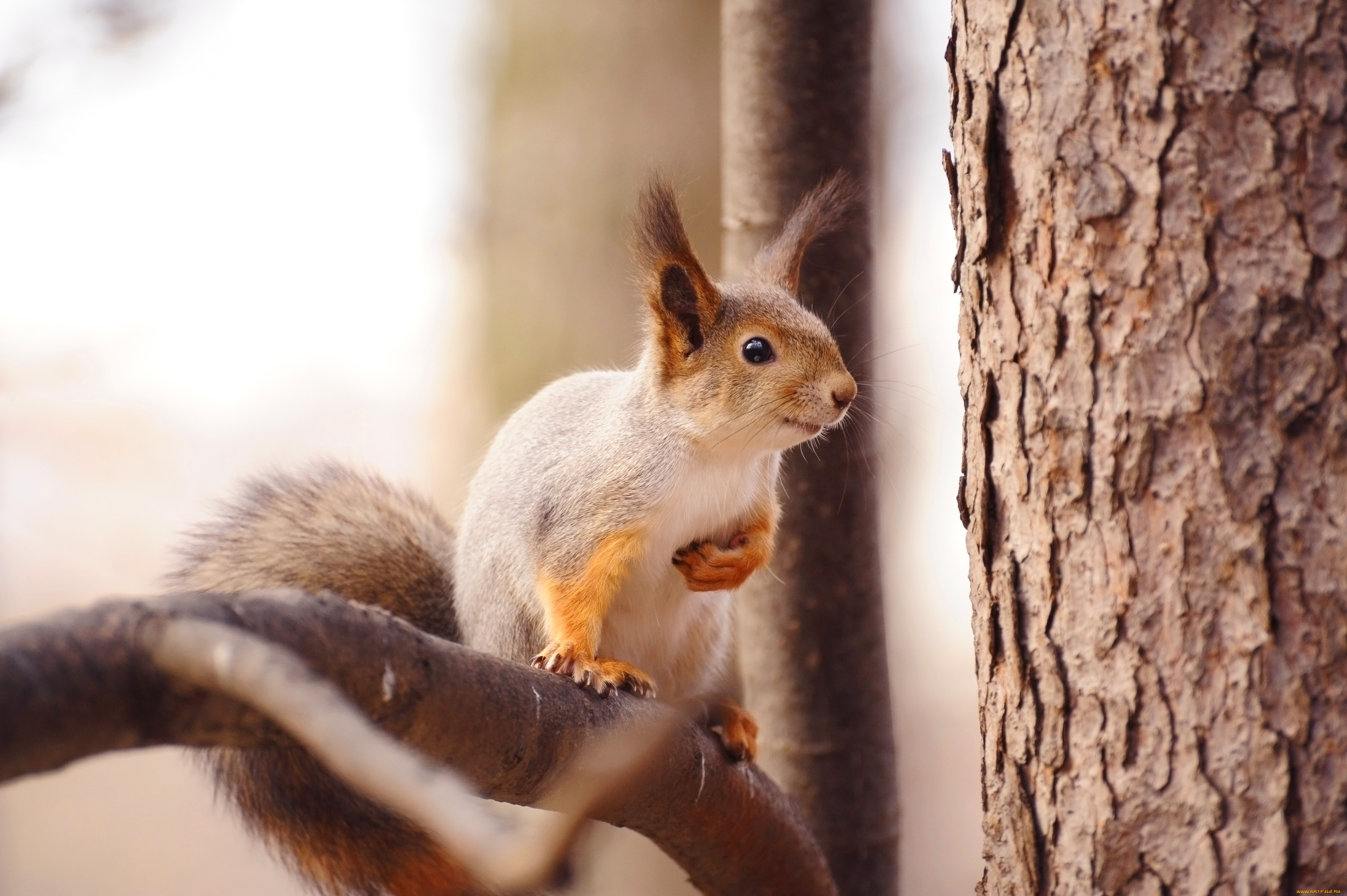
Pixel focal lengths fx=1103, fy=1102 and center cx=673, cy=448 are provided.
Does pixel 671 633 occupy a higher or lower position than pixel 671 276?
lower

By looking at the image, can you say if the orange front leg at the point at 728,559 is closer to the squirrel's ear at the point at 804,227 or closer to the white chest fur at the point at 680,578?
the white chest fur at the point at 680,578

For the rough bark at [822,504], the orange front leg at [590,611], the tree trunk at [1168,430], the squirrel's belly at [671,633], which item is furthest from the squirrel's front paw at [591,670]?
the tree trunk at [1168,430]

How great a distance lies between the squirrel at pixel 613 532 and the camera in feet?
5.22

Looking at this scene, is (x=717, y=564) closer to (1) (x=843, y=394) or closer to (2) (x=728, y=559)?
(2) (x=728, y=559)

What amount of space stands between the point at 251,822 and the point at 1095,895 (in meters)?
1.15

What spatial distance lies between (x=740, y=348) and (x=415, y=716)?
2.98 feet

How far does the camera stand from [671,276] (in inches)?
67.3

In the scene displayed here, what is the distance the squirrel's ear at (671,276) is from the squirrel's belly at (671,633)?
0.38 m

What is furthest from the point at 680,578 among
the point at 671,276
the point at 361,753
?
the point at 361,753

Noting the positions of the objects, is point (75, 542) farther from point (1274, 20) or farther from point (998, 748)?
point (1274, 20)

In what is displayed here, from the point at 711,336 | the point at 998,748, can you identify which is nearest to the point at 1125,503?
the point at 998,748

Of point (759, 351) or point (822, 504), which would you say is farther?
point (822, 504)

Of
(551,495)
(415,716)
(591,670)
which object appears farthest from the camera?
(551,495)

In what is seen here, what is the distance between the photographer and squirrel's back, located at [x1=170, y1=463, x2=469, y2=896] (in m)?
1.57
